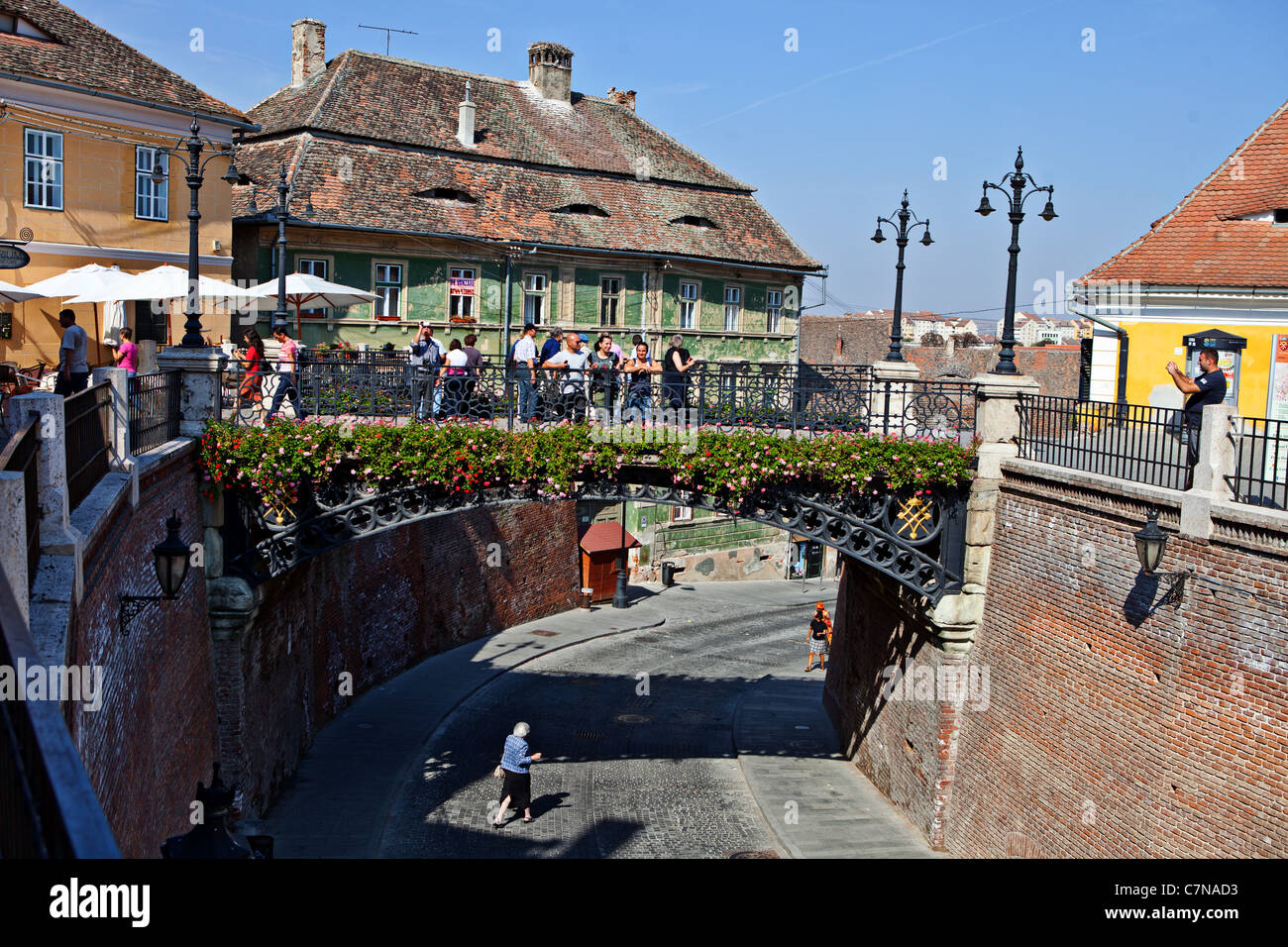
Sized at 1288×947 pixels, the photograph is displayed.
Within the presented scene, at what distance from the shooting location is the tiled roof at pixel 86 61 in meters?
22.3

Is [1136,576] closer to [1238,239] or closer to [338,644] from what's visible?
[1238,239]

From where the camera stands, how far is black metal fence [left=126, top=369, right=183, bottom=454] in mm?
11609

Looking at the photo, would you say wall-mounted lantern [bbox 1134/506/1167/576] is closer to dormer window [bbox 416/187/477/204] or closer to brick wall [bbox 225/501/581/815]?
brick wall [bbox 225/501/581/815]

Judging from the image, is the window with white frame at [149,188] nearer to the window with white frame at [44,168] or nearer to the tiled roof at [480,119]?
the window with white frame at [44,168]

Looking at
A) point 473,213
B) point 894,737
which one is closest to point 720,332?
point 473,213

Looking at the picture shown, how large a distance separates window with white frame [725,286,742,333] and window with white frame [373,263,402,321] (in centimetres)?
1235

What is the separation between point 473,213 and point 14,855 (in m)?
30.5

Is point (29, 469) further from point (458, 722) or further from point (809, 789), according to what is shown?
point (458, 722)

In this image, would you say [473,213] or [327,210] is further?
[473,213]

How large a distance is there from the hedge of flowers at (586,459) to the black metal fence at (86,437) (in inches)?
173

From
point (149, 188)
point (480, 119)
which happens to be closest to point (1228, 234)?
point (149, 188)

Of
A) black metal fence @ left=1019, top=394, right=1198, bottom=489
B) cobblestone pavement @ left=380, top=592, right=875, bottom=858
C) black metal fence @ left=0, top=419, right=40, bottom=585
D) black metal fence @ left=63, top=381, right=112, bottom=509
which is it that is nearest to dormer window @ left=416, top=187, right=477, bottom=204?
cobblestone pavement @ left=380, top=592, right=875, bottom=858
